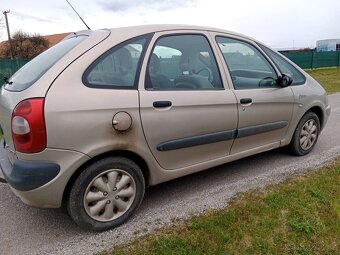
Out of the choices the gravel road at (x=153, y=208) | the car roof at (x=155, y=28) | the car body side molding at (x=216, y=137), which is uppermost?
the car roof at (x=155, y=28)

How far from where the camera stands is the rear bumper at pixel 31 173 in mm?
2324

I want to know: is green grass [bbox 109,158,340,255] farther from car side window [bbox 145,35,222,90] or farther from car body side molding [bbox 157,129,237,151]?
car side window [bbox 145,35,222,90]

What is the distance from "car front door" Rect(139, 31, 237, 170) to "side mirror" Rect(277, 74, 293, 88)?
79cm

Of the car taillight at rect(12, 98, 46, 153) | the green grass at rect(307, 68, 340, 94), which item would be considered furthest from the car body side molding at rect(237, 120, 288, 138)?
the green grass at rect(307, 68, 340, 94)

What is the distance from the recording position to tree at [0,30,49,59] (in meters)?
32.8

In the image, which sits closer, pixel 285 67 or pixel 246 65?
pixel 246 65

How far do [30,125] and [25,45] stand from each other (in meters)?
35.4

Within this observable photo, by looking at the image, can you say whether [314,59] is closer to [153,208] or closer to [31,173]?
[153,208]

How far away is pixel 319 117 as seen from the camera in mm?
4430

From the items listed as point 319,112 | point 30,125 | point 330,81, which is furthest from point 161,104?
point 330,81

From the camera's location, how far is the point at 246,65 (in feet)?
12.0

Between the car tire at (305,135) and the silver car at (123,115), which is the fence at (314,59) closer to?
the car tire at (305,135)

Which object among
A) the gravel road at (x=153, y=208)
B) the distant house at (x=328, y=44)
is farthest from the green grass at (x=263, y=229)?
the distant house at (x=328, y=44)

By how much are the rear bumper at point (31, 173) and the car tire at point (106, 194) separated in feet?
0.69
